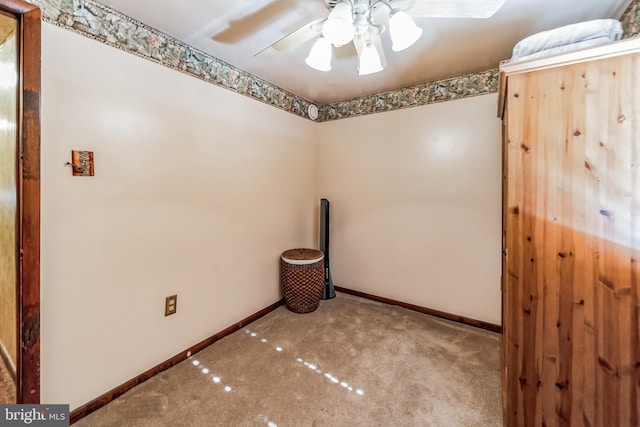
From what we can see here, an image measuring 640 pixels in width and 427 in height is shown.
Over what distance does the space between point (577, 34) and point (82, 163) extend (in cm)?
233

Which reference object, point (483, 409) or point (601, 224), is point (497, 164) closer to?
point (601, 224)

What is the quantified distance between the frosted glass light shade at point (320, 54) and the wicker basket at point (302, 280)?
5.65 feet

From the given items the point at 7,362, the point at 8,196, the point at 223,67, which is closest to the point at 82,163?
the point at 8,196

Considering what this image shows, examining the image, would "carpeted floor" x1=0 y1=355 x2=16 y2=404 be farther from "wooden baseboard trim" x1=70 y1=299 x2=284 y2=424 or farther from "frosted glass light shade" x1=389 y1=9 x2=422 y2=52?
"frosted glass light shade" x1=389 y1=9 x2=422 y2=52

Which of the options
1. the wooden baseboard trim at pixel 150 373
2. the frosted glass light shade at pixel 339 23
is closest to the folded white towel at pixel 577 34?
the frosted glass light shade at pixel 339 23

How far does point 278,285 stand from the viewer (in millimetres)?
2750

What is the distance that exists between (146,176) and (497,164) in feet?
8.41

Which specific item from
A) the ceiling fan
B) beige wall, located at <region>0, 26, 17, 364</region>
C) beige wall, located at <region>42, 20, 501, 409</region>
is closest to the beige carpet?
beige wall, located at <region>42, 20, 501, 409</region>

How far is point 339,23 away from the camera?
1005mm

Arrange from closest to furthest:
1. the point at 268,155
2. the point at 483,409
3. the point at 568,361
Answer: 1. the point at 568,361
2. the point at 483,409
3. the point at 268,155

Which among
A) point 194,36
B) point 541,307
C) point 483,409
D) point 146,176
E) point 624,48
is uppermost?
point 194,36

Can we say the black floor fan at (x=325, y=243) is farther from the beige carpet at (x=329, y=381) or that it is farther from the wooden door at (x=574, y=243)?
the wooden door at (x=574, y=243)

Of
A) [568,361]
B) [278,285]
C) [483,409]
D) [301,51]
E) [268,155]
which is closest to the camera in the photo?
[568,361]

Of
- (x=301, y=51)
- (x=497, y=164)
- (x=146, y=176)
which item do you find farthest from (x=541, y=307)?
(x=146, y=176)
